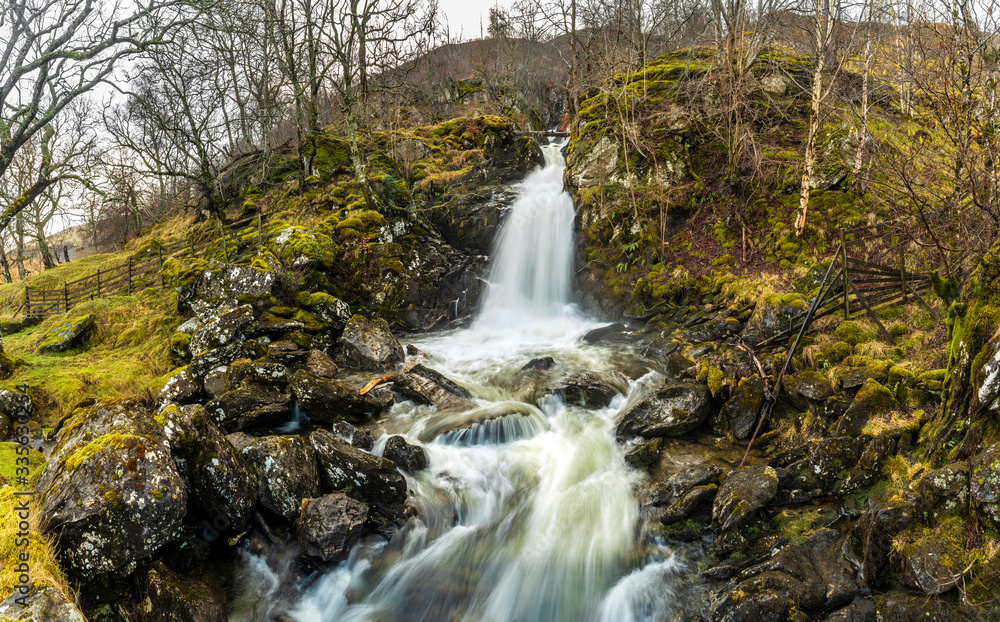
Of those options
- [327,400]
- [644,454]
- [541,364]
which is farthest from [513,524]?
[541,364]

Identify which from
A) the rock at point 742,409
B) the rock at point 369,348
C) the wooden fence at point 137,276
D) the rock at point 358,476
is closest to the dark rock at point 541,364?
the rock at point 369,348

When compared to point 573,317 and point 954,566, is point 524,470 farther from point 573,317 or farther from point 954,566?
point 573,317

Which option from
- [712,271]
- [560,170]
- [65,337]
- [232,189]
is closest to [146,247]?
[232,189]

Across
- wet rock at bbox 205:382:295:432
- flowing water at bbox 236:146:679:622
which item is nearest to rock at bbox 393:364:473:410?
flowing water at bbox 236:146:679:622

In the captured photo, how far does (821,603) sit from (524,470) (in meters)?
4.30

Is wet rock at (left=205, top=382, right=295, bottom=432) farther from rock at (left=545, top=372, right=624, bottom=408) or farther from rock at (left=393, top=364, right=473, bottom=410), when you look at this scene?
rock at (left=545, top=372, right=624, bottom=408)

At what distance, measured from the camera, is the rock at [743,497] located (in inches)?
216

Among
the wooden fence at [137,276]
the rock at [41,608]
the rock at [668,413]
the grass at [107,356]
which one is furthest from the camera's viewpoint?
the wooden fence at [137,276]

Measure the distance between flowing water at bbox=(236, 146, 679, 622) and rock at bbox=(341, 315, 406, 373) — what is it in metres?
0.97

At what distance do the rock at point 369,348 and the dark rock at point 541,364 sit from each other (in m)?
3.07

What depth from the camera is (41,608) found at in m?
3.55

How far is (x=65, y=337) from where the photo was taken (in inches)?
479

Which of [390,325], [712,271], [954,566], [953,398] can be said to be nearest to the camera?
[954,566]

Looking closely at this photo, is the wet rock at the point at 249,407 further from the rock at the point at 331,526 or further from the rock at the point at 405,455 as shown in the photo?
the rock at the point at 331,526
